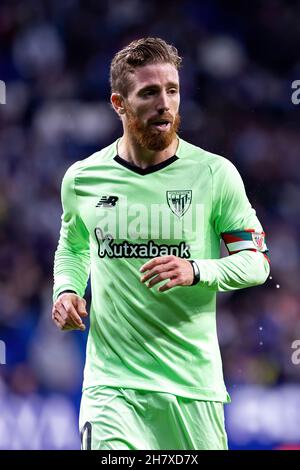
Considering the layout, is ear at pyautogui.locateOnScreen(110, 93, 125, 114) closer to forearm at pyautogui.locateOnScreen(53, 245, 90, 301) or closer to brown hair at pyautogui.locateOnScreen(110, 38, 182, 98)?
brown hair at pyautogui.locateOnScreen(110, 38, 182, 98)

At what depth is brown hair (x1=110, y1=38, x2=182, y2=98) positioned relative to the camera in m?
4.18

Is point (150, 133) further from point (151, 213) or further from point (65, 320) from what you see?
point (65, 320)

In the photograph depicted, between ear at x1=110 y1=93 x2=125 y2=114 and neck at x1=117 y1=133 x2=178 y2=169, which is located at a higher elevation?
ear at x1=110 y1=93 x2=125 y2=114

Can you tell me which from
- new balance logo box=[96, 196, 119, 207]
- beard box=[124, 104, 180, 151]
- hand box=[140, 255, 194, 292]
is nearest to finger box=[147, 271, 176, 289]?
hand box=[140, 255, 194, 292]

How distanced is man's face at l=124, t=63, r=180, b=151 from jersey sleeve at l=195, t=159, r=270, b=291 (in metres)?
0.28

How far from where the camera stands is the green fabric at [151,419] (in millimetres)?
3936

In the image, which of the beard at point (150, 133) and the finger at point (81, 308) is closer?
the finger at point (81, 308)

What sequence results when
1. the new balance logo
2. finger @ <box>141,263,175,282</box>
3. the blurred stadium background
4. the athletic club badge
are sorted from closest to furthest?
finger @ <box>141,263,175,282</box>, the athletic club badge, the new balance logo, the blurred stadium background

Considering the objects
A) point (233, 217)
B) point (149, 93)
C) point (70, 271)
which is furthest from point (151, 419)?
point (149, 93)

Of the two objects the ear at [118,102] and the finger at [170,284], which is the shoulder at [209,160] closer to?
the ear at [118,102]

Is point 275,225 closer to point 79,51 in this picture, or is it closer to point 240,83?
point 240,83

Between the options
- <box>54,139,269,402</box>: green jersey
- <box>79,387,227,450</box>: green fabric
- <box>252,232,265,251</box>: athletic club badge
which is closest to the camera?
<box>79,387,227,450</box>: green fabric

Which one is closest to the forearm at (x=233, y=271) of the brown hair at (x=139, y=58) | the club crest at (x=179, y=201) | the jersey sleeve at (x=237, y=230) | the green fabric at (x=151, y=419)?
the jersey sleeve at (x=237, y=230)

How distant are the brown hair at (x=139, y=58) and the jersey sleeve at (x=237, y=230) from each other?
0.51 m
